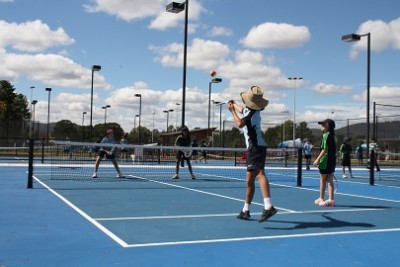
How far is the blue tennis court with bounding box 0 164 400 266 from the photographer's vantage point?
500cm

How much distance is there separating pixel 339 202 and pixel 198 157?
2156 centimetres

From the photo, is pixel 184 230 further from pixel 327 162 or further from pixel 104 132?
pixel 104 132

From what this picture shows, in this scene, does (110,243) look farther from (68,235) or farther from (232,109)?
(232,109)

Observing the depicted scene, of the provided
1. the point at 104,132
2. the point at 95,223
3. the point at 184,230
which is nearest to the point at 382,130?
the point at 104,132

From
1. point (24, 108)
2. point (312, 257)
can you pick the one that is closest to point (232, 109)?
point (312, 257)

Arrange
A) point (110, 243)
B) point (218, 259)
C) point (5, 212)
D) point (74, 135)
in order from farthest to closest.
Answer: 1. point (74, 135)
2. point (5, 212)
3. point (110, 243)
4. point (218, 259)

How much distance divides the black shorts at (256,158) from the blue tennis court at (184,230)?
2.66ft

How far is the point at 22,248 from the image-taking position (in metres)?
5.22

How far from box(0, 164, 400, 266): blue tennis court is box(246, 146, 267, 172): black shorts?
2.66 ft

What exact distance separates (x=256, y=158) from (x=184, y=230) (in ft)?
5.00

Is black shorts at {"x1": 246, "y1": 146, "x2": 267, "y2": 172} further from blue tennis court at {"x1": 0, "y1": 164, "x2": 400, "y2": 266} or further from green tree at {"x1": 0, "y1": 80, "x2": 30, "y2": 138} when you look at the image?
green tree at {"x1": 0, "y1": 80, "x2": 30, "y2": 138}

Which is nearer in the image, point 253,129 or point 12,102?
point 253,129

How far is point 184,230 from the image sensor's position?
649 centimetres

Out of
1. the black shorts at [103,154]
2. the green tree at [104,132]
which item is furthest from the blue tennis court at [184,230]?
the green tree at [104,132]
